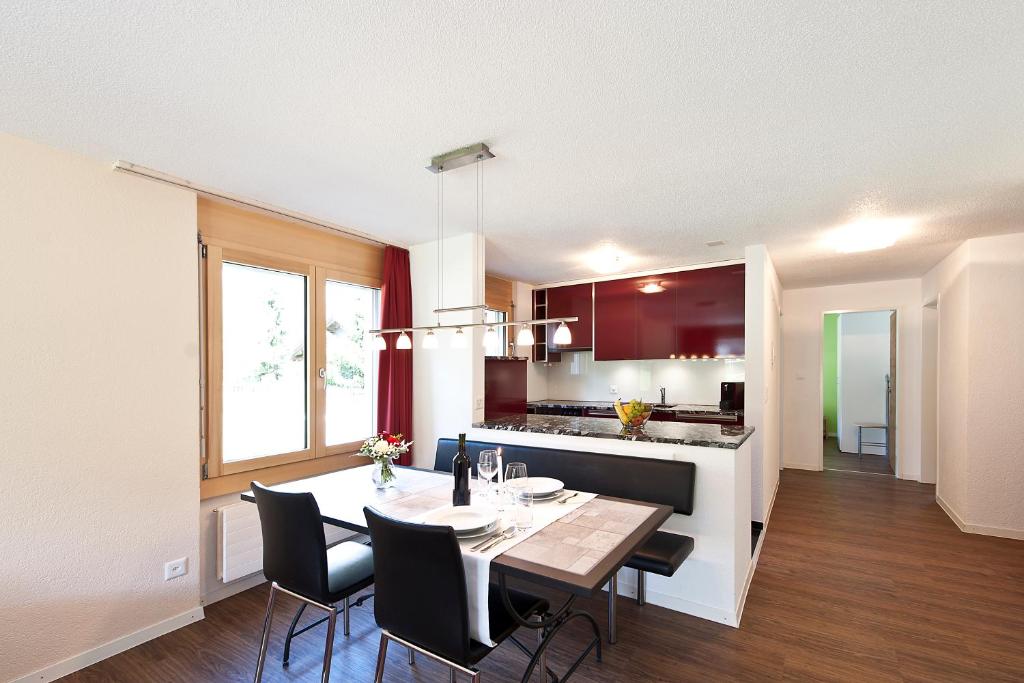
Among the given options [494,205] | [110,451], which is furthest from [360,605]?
[494,205]

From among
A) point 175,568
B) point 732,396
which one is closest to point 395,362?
point 175,568

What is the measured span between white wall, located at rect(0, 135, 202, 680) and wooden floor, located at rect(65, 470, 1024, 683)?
305 mm

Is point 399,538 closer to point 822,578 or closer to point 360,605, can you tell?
point 360,605

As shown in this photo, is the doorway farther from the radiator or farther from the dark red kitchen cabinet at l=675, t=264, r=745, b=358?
the radiator

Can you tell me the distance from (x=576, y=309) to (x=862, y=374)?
17.3 ft

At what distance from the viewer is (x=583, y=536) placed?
186 cm

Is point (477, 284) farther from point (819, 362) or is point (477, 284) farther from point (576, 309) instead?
point (819, 362)

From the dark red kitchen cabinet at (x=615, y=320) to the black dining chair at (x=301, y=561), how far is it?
13.0 ft

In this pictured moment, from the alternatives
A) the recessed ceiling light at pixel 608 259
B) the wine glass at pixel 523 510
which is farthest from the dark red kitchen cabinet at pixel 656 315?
the wine glass at pixel 523 510

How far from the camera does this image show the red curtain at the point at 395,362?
154 inches

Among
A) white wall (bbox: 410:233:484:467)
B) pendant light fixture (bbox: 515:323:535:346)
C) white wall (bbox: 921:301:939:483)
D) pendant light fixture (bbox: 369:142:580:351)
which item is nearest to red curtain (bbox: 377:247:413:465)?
white wall (bbox: 410:233:484:467)

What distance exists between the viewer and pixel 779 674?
224 cm

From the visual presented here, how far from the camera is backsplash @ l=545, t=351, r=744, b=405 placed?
5.62 m

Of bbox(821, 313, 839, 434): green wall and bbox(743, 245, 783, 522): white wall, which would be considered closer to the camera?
bbox(743, 245, 783, 522): white wall
